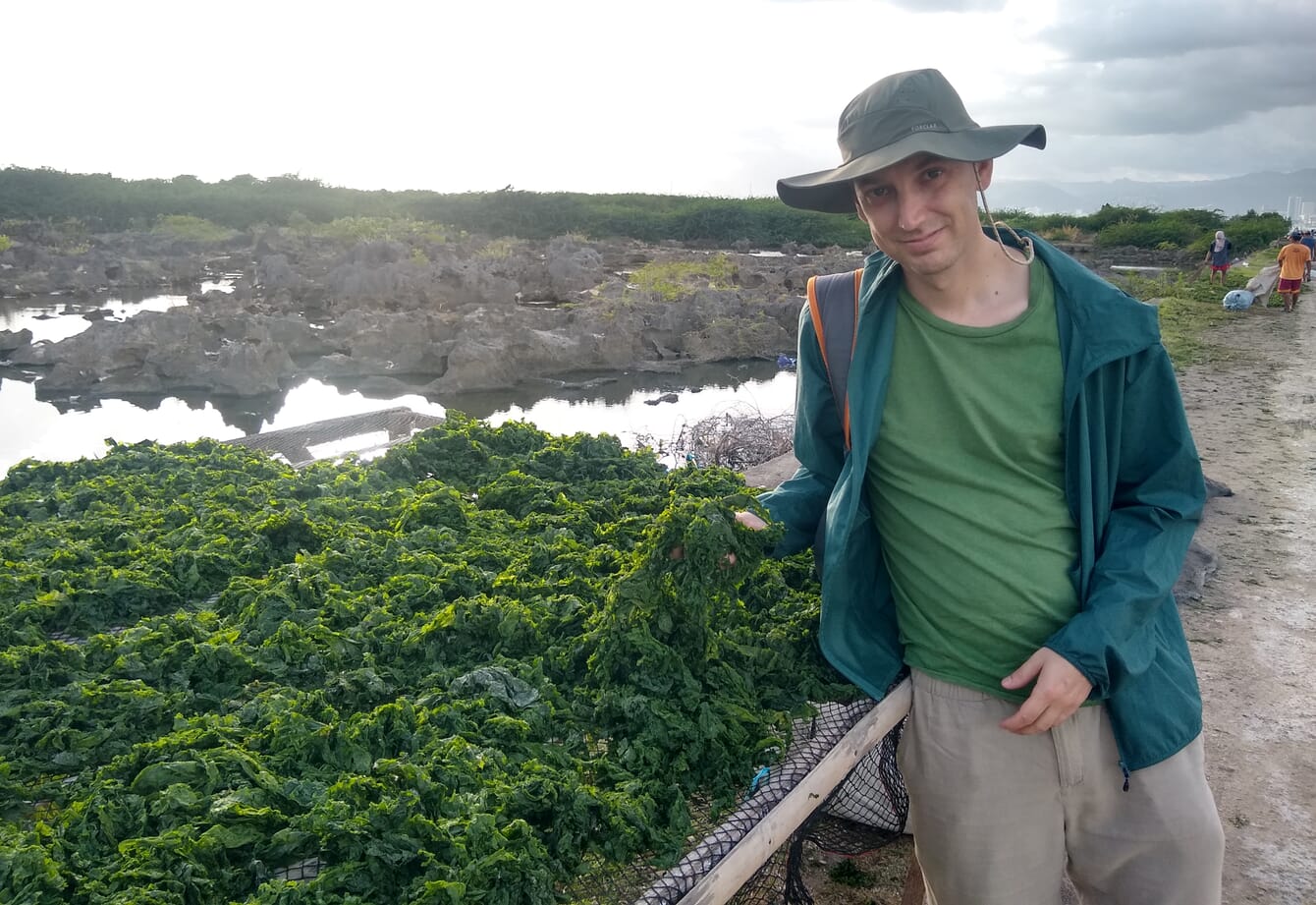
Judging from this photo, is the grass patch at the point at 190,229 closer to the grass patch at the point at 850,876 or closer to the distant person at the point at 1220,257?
the distant person at the point at 1220,257

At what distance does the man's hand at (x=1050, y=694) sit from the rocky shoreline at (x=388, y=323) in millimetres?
11524

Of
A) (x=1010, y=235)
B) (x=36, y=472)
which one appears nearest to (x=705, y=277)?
(x=36, y=472)

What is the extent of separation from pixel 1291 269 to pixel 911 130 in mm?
18492

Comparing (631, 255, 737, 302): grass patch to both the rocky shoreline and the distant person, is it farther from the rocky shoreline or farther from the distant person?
the distant person

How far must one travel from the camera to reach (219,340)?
48.5 ft

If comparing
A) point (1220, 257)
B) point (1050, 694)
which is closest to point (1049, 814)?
point (1050, 694)

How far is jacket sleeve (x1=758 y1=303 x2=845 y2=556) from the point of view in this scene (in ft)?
7.11

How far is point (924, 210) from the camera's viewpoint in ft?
6.06

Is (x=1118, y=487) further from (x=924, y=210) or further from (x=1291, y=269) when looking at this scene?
(x=1291, y=269)

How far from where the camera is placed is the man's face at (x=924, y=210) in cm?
184

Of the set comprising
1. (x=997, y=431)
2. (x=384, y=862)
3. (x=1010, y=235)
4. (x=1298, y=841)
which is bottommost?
(x=1298, y=841)

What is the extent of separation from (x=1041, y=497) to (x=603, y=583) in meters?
1.29

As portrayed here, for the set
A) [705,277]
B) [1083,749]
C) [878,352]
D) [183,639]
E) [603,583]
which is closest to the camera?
[1083,749]

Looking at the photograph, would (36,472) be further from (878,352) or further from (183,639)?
(878,352)
